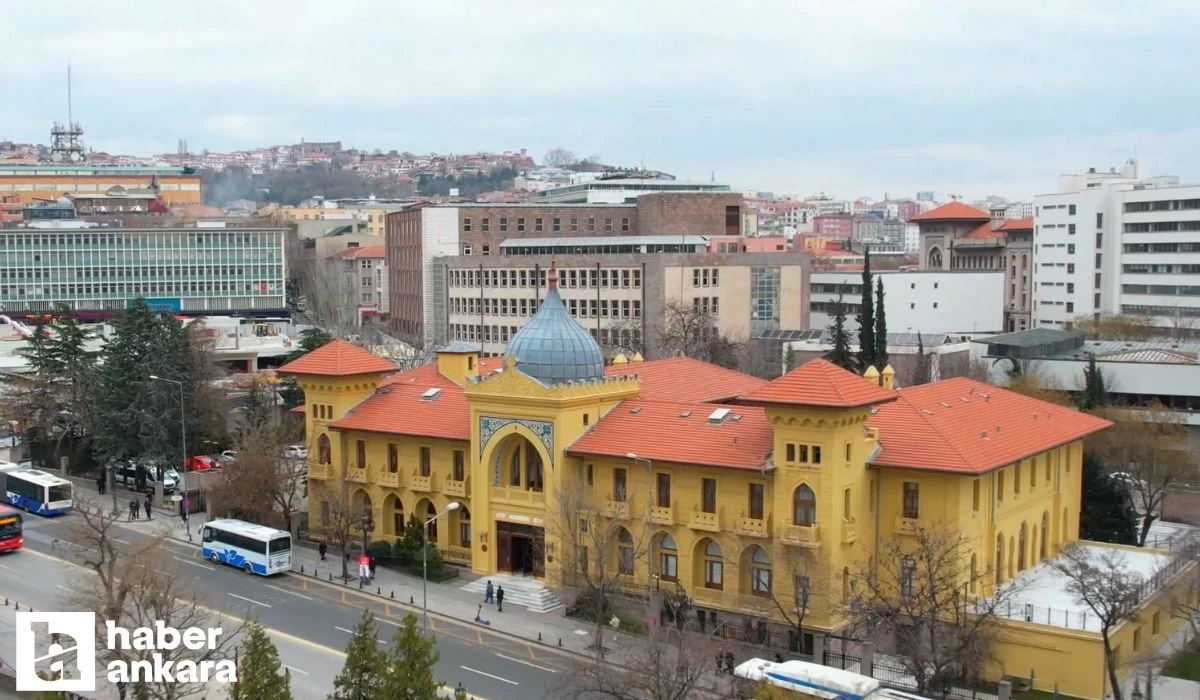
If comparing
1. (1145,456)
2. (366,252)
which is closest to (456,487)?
(1145,456)

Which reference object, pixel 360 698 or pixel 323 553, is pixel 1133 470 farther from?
pixel 360 698

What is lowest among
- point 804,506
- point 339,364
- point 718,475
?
point 804,506

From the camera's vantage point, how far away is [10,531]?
2248 inches

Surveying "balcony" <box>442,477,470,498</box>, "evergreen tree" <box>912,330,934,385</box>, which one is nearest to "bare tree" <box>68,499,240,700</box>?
"balcony" <box>442,477,470,498</box>

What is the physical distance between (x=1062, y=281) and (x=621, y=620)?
89635 millimetres

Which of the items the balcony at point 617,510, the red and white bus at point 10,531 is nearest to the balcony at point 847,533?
the balcony at point 617,510

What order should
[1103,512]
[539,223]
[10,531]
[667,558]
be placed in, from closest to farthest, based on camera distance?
[667,558]
[10,531]
[1103,512]
[539,223]

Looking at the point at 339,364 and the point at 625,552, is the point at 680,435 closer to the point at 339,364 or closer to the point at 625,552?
the point at 625,552

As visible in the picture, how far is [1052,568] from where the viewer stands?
50531 mm

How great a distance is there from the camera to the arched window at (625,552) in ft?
167

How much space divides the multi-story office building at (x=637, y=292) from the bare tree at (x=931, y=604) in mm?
53996

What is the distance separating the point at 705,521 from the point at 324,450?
21.2m

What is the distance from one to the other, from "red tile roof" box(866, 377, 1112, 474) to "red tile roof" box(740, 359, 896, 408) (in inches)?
83.3

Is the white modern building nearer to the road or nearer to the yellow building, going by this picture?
the yellow building
